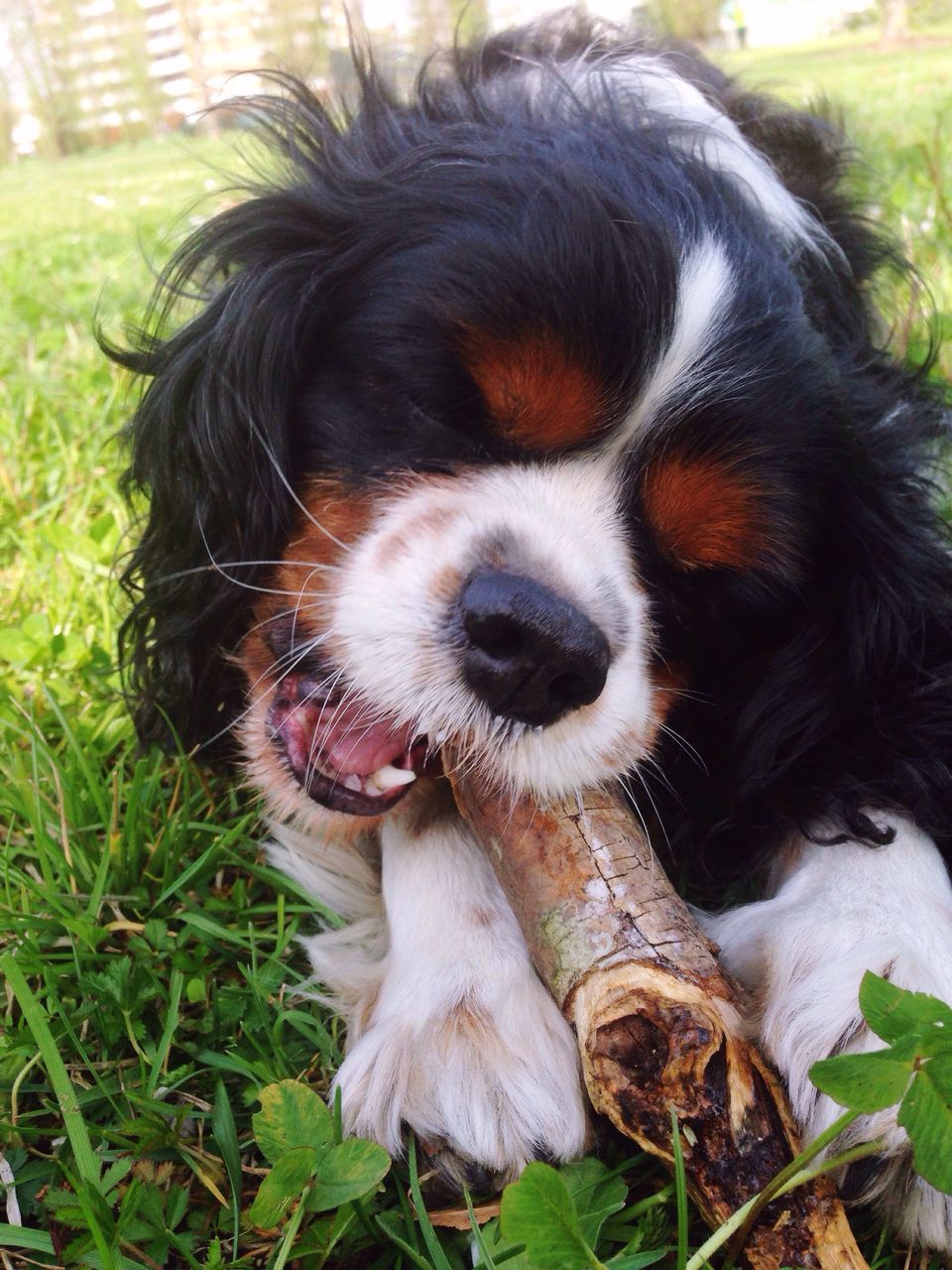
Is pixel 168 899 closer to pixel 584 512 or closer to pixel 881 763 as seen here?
pixel 584 512

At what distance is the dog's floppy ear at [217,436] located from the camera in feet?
6.40

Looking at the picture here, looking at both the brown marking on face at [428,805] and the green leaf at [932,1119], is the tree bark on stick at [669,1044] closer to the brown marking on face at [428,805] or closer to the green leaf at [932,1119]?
the green leaf at [932,1119]

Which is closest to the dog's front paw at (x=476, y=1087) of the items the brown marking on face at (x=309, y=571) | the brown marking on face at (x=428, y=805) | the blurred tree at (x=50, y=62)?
the brown marking on face at (x=428, y=805)

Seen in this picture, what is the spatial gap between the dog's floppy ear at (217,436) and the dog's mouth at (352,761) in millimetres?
246

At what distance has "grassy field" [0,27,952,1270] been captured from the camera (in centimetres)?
136

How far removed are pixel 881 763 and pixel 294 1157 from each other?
107cm

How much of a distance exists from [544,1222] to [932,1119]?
376 mm

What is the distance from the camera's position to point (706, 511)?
1.78m

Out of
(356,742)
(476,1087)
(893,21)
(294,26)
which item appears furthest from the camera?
(893,21)

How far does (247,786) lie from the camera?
6.61 feet

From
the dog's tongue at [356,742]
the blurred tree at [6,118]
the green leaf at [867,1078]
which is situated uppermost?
the green leaf at [867,1078]

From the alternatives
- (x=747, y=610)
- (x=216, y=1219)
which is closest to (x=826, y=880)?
(x=747, y=610)

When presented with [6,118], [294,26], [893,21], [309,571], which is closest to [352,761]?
[309,571]

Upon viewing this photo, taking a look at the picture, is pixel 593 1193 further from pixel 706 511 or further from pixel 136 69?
pixel 136 69
